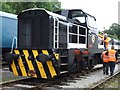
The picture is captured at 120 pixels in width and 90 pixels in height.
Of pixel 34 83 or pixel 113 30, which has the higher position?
pixel 113 30

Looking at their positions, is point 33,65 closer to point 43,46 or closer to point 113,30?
point 43,46

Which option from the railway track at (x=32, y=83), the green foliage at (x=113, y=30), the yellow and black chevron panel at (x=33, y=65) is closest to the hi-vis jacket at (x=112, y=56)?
the railway track at (x=32, y=83)

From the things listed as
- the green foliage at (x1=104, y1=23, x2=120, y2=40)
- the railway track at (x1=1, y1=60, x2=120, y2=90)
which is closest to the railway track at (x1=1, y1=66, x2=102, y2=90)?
the railway track at (x1=1, y1=60, x2=120, y2=90)

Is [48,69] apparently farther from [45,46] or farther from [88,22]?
[88,22]

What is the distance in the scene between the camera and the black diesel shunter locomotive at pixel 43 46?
10336mm

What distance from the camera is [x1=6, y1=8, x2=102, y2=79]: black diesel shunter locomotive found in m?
10.3

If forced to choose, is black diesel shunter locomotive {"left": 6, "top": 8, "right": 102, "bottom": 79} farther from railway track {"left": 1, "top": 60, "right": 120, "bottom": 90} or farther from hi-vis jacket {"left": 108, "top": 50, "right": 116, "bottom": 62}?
hi-vis jacket {"left": 108, "top": 50, "right": 116, "bottom": 62}

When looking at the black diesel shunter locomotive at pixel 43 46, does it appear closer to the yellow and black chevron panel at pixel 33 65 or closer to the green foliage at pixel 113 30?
the yellow and black chevron panel at pixel 33 65

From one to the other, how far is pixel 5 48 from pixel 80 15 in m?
6.74

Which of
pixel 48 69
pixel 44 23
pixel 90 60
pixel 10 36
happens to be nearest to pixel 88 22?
pixel 90 60

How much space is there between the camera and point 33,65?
1057cm

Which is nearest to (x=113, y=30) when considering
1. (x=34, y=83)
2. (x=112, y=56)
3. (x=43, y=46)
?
(x=112, y=56)

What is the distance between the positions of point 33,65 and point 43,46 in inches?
34.6

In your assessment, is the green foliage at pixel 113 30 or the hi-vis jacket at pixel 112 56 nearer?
the hi-vis jacket at pixel 112 56
